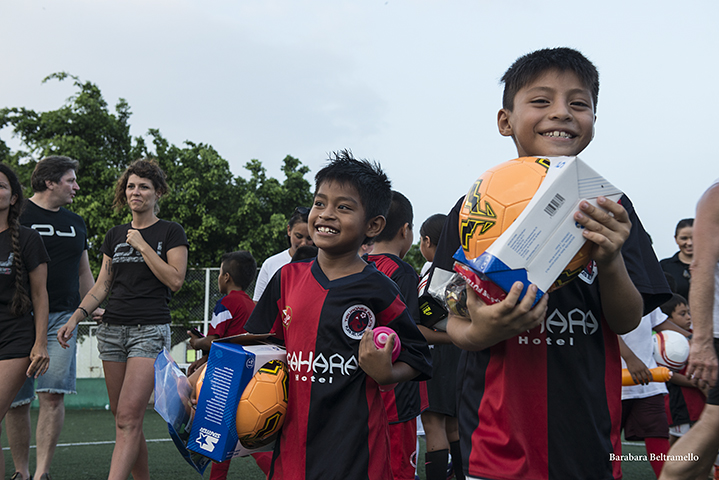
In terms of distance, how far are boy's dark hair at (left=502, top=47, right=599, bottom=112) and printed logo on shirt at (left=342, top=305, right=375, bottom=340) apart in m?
1.00

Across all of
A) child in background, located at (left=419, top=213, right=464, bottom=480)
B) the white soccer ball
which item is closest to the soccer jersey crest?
child in background, located at (left=419, top=213, right=464, bottom=480)

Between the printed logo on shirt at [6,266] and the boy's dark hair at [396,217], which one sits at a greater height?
the boy's dark hair at [396,217]

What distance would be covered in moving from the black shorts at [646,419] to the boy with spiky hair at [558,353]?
11.0 ft

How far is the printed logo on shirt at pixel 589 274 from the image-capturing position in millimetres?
1727

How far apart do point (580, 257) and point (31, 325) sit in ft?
12.7

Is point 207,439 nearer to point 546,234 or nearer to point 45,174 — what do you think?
point 546,234

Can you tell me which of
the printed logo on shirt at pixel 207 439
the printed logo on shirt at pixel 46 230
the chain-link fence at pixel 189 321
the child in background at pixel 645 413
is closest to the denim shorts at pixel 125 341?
the printed logo on shirt at pixel 46 230

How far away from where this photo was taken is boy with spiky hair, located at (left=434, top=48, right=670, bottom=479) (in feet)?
5.33

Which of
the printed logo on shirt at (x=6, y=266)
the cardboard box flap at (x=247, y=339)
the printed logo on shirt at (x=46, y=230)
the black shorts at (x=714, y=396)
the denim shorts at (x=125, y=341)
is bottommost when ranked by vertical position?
the denim shorts at (x=125, y=341)

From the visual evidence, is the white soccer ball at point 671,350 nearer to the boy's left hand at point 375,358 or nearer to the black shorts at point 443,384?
the black shorts at point 443,384

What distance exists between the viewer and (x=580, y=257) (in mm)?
1481

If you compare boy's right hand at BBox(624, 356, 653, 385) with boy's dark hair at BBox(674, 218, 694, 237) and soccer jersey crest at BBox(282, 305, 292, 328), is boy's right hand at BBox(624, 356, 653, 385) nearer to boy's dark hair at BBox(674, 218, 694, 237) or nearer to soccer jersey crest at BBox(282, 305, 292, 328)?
soccer jersey crest at BBox(282, 305, 292, 328)

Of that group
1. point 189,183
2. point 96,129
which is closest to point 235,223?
Answer: point 189,183

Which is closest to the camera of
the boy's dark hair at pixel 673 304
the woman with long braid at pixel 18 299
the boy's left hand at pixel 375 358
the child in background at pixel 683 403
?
the boy's left hand at pixel 375 358
